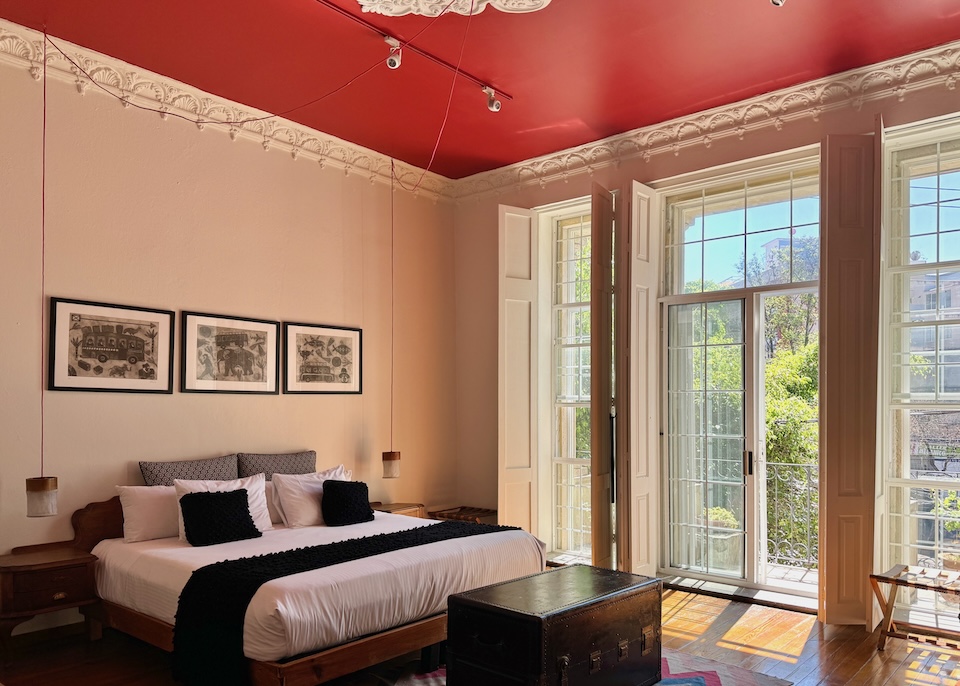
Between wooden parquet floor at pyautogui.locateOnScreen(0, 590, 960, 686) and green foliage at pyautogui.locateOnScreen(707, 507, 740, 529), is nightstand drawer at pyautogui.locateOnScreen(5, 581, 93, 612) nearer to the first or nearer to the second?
wooden parquet floor at pyautogui.locateOnScreen(0, 590, 960, 686)

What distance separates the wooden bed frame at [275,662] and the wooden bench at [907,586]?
105 inches

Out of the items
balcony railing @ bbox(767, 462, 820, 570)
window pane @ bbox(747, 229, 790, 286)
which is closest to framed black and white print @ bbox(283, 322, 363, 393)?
window pane @ bbox(747, 229, 790, 286)

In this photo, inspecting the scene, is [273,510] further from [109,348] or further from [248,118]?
[248,118]

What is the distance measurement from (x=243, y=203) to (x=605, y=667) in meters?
4.25

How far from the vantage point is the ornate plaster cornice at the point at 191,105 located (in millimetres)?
4707

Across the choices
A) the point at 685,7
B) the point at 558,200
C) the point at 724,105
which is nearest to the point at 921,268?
the point at 724,105

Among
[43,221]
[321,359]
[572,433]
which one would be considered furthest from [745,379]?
[43,221]

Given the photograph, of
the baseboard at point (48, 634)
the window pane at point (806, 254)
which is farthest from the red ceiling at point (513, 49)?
the baseboard at point (48, 634)

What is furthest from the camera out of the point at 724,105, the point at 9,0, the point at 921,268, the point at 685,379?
the point at 685,379

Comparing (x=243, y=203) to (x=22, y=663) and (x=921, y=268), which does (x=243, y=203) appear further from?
(x=921, y=268)

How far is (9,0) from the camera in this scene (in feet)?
14.1

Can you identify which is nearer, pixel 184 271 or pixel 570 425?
pixel 184 271

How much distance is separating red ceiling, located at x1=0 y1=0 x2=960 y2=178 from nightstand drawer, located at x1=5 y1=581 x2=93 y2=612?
337 centimetres

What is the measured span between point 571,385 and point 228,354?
3.16 meters
